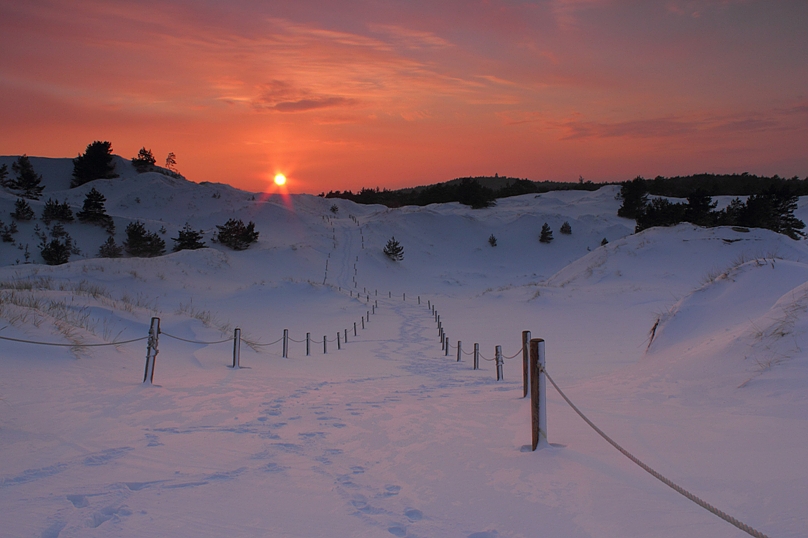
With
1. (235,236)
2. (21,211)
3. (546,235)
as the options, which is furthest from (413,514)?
(546,235)

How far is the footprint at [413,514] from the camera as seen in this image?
12.2 feet

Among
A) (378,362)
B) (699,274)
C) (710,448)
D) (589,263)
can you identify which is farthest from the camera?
(589,263)

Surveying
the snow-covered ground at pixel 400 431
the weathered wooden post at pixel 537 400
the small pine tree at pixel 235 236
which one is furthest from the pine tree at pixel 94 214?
the weathered wooden post at pixel 537 400

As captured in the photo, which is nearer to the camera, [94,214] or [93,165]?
[94,214]

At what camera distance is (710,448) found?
14.7 ft

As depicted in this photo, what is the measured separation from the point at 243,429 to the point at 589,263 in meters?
30.8

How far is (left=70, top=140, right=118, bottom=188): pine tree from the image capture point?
215ft

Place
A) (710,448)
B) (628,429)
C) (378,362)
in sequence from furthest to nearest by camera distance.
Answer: (378,362)
(628,429)
(710,448)

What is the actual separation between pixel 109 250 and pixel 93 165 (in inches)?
1360

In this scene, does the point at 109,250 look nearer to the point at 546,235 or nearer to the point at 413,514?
the point at 413,514

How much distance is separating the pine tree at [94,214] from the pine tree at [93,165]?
27.0 m

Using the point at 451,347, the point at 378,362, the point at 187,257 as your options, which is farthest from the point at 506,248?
the point at 378,362

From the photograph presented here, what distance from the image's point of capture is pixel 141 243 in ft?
131

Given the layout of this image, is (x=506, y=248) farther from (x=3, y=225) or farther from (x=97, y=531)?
(x=97, y=531)
